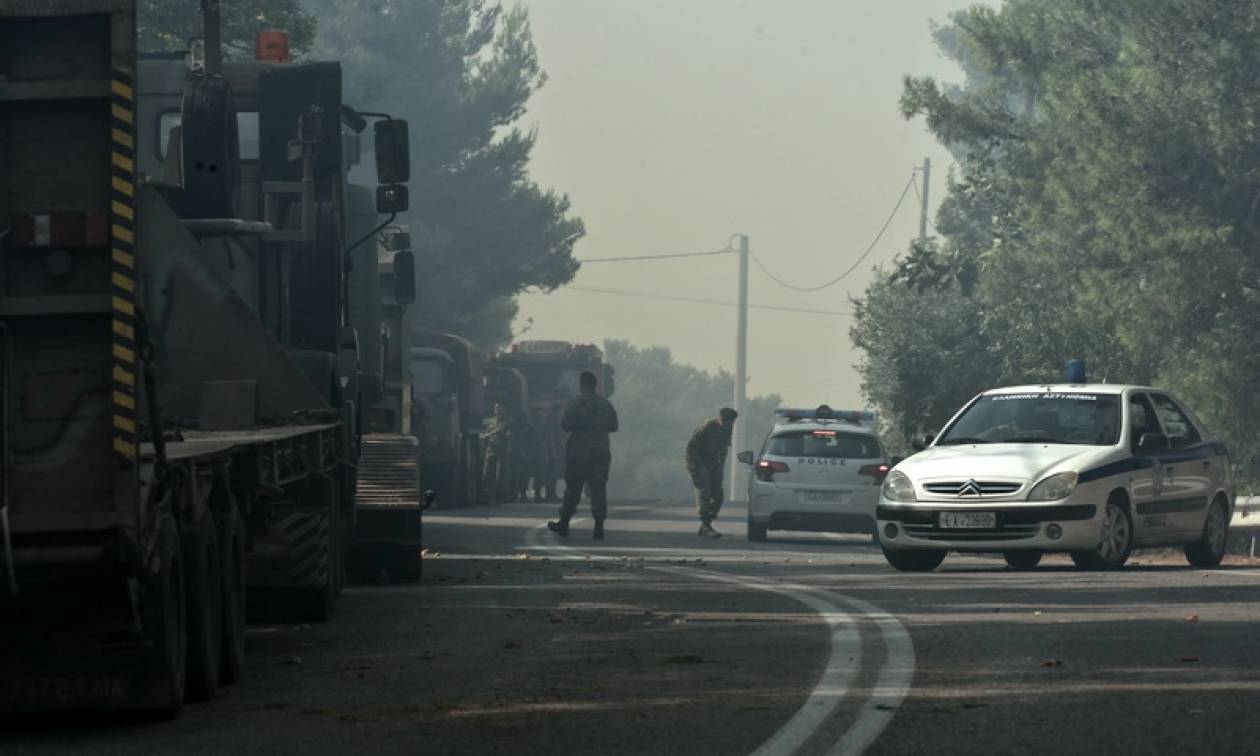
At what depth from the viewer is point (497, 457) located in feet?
142

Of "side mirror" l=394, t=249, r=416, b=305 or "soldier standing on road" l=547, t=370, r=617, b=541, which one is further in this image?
"soldier standing on road" l=547, t=370, r=617, b=541

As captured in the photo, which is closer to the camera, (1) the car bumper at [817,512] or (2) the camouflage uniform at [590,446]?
(2) the camouflage uniform at [590,446]

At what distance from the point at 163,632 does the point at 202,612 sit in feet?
2.72

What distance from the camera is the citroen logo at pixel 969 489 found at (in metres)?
18.7

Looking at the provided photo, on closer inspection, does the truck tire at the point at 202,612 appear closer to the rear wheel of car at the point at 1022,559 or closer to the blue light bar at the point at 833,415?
the rear wheel of car at the point at 1022,559

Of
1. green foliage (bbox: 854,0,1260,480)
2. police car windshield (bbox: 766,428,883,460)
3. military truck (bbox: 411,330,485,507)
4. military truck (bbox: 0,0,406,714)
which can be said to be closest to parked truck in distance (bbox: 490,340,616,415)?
military truck (bbox: 411,330,485,507)

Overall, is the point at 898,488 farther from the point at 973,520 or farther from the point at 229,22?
the point at 229,22

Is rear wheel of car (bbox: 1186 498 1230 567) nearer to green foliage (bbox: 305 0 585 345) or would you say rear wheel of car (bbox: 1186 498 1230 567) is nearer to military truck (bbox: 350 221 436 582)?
military truck (bbox: 350 221 436 582)

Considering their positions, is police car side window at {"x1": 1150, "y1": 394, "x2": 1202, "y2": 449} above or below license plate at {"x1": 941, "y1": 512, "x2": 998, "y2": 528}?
above

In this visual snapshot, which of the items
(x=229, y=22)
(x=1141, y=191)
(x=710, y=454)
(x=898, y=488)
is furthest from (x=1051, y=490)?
(x=229, y=22)

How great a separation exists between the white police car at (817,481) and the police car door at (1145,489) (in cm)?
767

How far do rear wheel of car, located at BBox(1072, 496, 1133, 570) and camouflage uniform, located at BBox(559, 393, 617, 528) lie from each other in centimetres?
799

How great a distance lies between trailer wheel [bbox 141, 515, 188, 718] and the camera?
8875 millimetres

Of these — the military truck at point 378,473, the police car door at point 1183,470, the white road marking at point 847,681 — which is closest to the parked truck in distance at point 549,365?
the military truck at point 378,473
